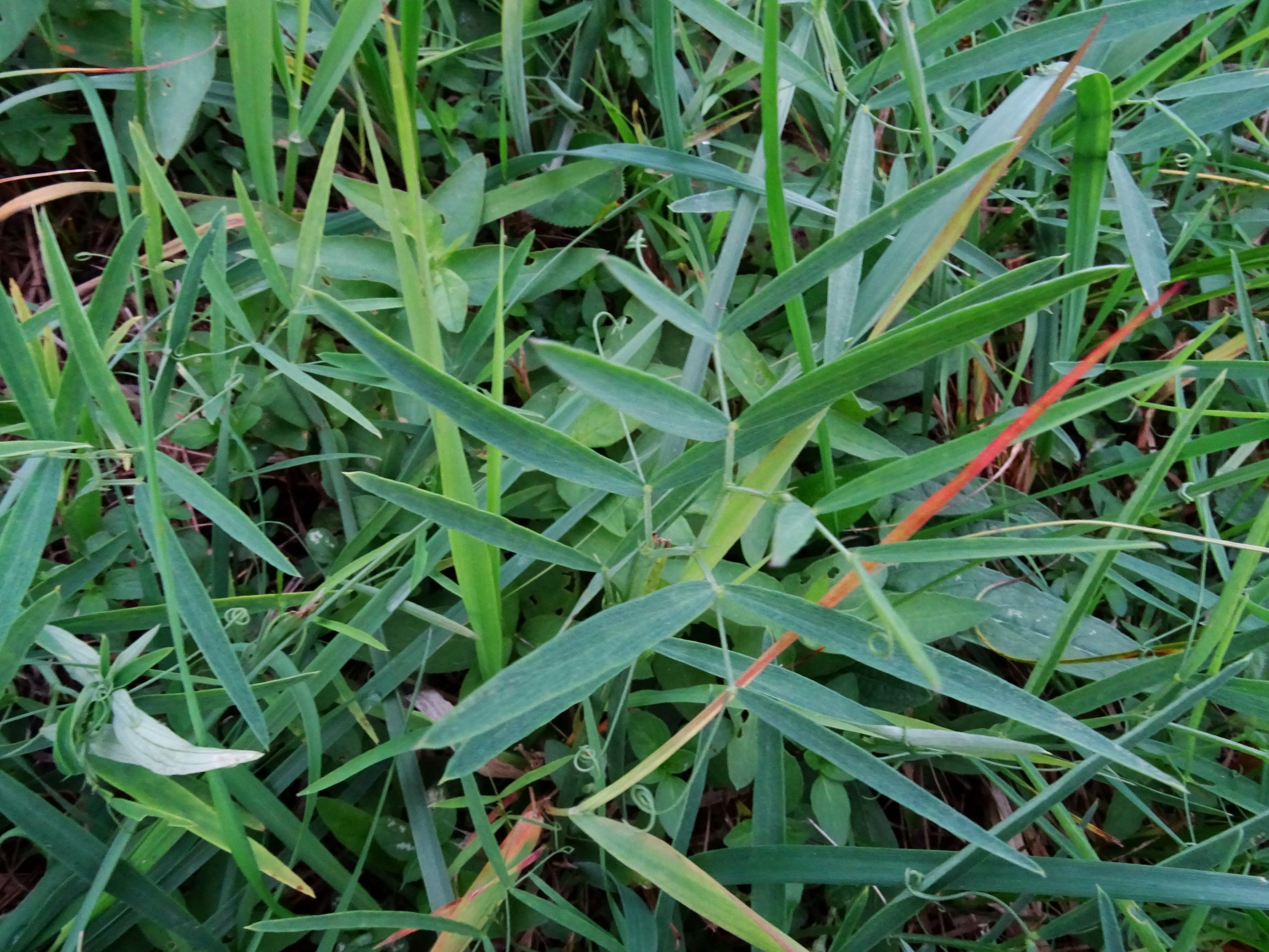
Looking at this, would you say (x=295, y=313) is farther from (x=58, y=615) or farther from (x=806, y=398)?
(x=806, y=398)

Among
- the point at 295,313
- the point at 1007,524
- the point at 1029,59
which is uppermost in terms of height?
the point at 1029,59

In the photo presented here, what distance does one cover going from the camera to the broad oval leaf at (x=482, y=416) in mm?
394

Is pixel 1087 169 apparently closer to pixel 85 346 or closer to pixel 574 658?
pixel 574 658

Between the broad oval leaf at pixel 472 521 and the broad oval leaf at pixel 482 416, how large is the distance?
51 mm

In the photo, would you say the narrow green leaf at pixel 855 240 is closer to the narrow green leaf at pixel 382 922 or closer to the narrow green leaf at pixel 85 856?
the narrow green leaf at pixel 382 922

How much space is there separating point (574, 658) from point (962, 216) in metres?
0.46

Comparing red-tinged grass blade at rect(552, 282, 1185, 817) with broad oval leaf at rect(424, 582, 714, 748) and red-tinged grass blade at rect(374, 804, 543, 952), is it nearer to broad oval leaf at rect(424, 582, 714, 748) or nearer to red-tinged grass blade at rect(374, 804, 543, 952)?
broad oval leaf at rect(424, 582, 714, 748)

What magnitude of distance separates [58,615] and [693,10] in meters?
0.87

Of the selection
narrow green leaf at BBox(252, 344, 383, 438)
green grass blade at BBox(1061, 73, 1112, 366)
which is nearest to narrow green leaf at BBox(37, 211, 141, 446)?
narrow green leaf at BBox(252, 344, 383, 438)

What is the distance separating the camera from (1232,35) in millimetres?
1078

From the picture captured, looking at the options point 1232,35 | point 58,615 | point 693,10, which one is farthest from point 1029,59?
point 58,615

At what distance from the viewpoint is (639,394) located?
439 millimetres

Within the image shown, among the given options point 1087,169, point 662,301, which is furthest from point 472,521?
point 1087,169

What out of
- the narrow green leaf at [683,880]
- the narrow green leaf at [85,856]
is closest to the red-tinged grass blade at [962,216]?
the narrow green leaf at [683,880]
